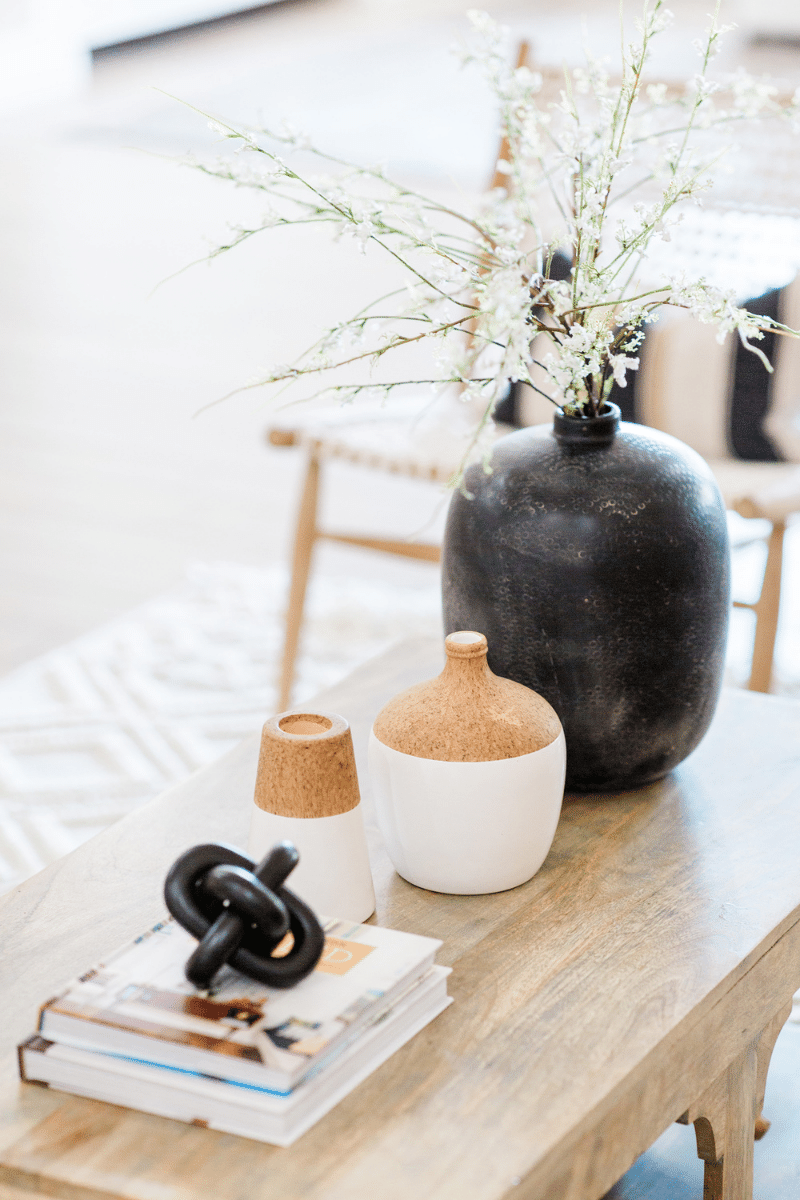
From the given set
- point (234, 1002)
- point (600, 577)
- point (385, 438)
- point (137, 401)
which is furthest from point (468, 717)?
point (137, 401)

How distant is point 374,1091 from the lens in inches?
31.4

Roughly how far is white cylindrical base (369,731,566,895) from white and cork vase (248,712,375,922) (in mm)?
46

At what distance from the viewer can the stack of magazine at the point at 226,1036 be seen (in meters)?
0.76

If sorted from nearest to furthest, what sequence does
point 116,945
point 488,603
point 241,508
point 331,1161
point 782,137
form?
point 331,1161, point 116,945, point 488,603, point 782,137, point 241,508

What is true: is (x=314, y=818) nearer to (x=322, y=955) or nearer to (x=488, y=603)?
(x=322, y=955)

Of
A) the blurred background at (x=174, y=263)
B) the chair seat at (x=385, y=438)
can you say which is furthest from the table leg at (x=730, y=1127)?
the chair seat at (x=385, y=438)

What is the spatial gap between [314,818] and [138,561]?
1.81 m

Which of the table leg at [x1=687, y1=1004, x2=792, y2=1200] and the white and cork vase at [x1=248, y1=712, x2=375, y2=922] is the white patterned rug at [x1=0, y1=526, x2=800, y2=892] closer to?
the white and cork vase at [x1=248, y1=712, x2=375, y2=922]

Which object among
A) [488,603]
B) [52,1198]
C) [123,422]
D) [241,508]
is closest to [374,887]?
[488,603]

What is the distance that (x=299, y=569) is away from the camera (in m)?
2.07

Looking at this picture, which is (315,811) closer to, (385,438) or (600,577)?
(600,577)

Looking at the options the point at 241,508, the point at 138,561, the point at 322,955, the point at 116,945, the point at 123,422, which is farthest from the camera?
the point at 123,422

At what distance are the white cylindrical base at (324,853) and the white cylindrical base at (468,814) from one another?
5 centimetres

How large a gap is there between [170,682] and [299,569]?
329mm
